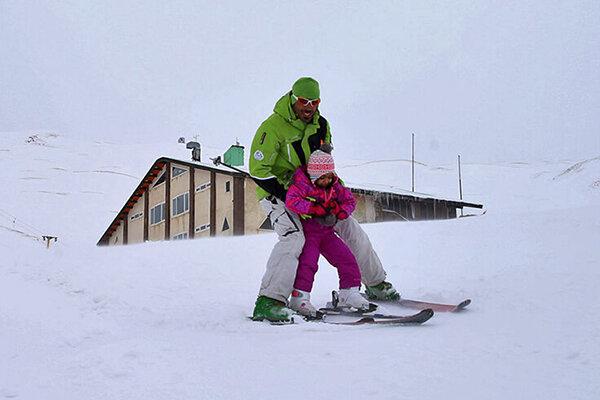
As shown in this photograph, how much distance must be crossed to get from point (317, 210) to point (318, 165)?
1.08ft

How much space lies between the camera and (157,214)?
27.9 metres

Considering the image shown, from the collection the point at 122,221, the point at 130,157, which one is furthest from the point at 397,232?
the point at 130,157

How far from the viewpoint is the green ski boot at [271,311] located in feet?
12.5

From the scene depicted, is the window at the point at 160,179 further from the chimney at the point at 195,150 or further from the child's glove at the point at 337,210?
the child's glove at the point at 337,210

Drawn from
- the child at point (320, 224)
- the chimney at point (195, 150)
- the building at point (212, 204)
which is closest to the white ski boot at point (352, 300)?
the child at point (320, 224)

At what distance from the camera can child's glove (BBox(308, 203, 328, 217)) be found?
4246mm

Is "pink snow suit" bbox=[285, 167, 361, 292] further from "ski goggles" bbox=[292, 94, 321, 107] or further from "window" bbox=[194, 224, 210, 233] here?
"window" bbox=[194, 224, 210, 233]

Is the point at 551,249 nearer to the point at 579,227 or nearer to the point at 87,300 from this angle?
the point at 579,227

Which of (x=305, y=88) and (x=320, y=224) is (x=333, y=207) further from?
(x=305, y=88)

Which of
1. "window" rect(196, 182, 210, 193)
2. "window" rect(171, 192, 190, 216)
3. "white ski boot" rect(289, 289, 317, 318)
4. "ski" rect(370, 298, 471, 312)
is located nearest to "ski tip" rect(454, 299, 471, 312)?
"ski" rect(370, 298, 471, 312)

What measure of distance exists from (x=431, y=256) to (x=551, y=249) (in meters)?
1.25

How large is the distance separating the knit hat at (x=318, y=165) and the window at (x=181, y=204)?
21.4m

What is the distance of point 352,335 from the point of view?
3074 mm

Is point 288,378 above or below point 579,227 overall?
below
